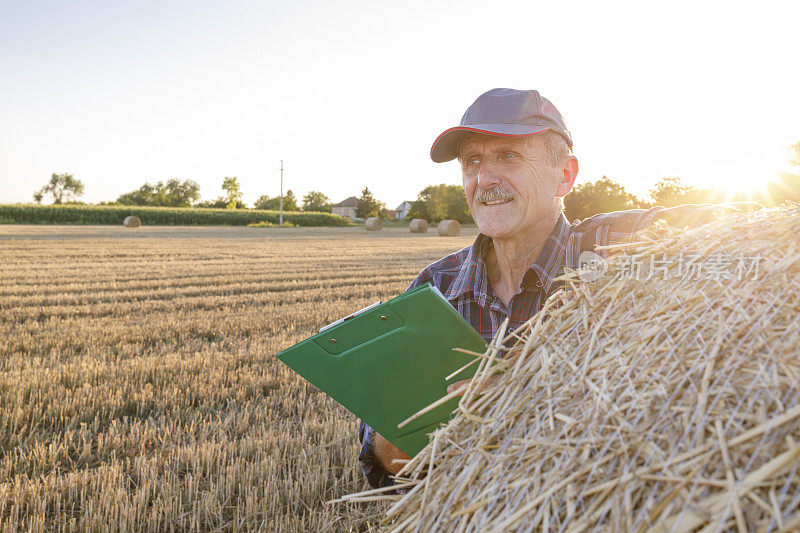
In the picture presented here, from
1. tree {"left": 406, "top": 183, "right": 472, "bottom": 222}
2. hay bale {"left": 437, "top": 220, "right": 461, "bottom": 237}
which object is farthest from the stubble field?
tree {"left": 406, "top": 183, "right": 472, "bottom": 222}

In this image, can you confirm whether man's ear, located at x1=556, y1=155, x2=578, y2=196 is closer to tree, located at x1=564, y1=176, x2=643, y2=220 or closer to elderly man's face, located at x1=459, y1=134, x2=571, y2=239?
elderly man's face, located at x1=459, y1=134, x2=571, y2=239

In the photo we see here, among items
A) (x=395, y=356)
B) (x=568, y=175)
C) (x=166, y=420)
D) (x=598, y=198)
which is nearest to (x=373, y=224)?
(x=598, y=198)

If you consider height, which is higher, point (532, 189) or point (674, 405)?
point (532, 189)

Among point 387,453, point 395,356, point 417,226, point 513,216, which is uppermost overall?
point 417,226

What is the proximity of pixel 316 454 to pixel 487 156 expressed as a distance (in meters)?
2.13

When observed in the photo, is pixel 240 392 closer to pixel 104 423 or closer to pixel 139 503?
pixel 104 423

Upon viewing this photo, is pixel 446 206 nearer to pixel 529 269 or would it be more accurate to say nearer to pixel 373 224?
pixel 373 224

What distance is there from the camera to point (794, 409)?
939mm

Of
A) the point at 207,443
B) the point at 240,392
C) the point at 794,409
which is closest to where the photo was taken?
the point at 794,409

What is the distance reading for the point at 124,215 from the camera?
169 feet

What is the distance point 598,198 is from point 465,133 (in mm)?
46715

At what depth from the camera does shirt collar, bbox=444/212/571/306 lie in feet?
8.07

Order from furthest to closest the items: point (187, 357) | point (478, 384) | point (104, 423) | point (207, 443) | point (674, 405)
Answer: point (187, 357), point (104, 423), point (207, 443), point (478, 384), point (674, 405)

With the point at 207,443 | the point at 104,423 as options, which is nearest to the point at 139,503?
the point at 207,443
